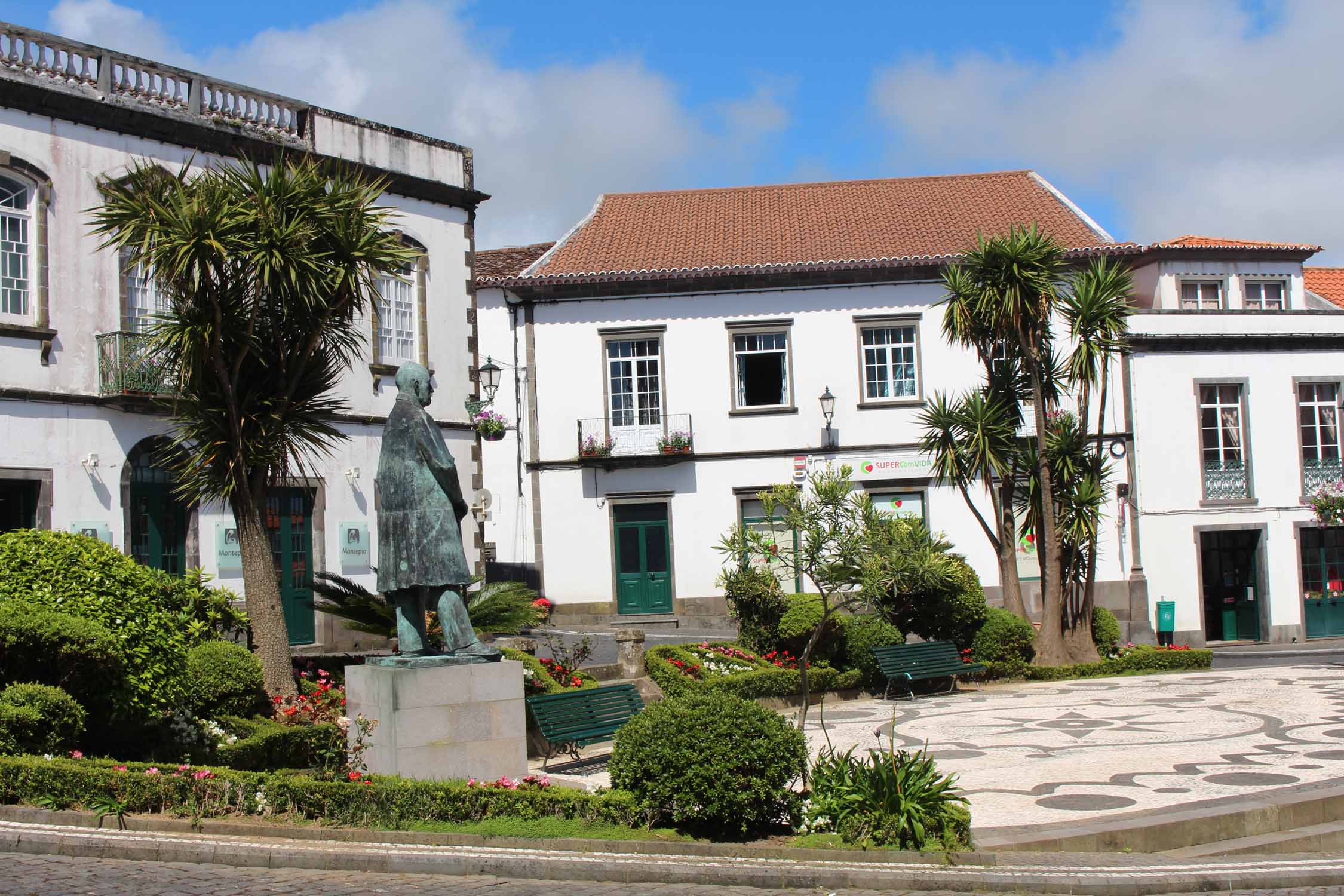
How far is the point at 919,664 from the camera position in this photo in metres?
17.0

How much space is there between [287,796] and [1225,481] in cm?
2358

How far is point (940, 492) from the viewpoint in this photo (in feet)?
88.7

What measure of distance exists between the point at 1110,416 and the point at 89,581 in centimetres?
2194

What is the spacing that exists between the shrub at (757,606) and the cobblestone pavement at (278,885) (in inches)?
389

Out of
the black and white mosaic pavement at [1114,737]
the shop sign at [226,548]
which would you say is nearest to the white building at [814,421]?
the black and white mosaic pavement at [1114,737]

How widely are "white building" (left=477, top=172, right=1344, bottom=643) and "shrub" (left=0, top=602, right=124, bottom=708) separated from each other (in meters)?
17.3

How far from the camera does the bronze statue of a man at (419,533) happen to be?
375 inches

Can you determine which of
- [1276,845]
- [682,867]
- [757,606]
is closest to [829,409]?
[757,606]

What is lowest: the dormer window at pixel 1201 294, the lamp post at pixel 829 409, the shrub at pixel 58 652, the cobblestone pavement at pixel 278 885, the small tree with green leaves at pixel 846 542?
the cobblestone pavement at pixel 278 885

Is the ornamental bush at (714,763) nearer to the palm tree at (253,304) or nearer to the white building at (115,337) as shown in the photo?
the palm tree at (253,304)

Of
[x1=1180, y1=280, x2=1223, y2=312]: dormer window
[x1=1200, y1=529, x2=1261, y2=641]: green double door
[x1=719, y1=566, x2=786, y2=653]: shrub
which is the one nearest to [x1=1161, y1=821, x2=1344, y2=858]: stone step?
[x1=719, y1=566, x2=786, y2=653]: shrub

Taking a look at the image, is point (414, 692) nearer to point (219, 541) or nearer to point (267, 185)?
point (267, 185)

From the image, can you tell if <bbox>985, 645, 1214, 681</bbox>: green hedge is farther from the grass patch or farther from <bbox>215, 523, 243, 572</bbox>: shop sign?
the grass patch

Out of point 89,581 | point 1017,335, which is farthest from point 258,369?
point 1017,335
